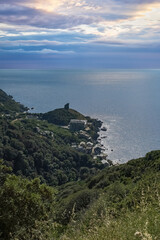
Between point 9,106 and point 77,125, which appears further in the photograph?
point 9,106

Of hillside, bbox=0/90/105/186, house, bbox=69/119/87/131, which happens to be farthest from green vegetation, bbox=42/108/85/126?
hillside, bbox=0/90/105/186

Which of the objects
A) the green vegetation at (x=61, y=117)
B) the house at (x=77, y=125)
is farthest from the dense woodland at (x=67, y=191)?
the green vegetation at (x=61, y=117)

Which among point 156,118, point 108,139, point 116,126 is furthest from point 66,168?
point 156,118

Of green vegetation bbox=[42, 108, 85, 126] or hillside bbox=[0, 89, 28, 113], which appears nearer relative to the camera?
green vegetation bbox=[42, 108, 85, 126]

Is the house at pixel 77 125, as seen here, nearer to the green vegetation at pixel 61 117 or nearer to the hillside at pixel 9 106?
the green vegetation at pixel 61 117

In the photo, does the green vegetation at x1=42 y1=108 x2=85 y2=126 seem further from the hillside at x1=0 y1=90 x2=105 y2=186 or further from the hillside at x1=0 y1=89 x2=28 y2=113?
the hillside at x1=0 y1=90 x2=105 y2=186

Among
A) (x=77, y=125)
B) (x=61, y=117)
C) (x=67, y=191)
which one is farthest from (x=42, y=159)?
(x=61, y=117)

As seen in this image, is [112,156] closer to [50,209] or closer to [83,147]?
[83,147]

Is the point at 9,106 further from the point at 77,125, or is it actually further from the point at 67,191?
the point at 67,191
